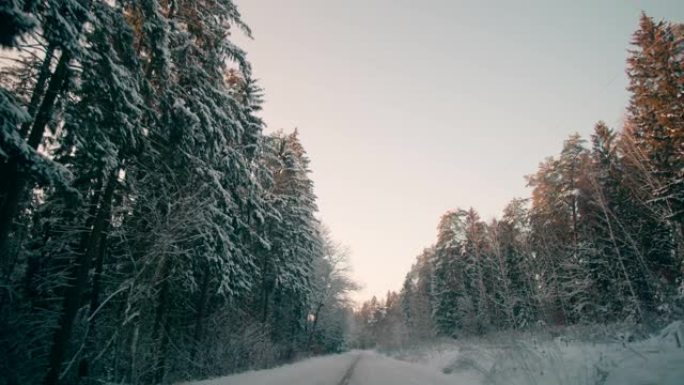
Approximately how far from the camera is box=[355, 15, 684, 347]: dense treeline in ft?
57.0

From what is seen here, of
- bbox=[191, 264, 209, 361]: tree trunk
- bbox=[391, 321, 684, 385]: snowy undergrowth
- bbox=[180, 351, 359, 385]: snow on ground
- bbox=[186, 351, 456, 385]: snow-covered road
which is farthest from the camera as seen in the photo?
bbox=[191, 264, 209, 361]: tree trunk

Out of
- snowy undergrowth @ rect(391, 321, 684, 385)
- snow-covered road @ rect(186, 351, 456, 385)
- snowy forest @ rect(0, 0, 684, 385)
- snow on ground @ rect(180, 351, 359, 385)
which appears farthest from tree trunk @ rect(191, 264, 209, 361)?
snowy undergrowth @ rect(391, 321, 684, 385)

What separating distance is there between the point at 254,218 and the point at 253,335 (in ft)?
20.1

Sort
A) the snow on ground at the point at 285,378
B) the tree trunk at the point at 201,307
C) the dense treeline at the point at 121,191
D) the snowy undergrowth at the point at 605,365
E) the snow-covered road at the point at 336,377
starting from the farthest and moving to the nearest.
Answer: the tree trunk at the point at 201,307 → the snow-covered road at the point at 336,377 → the snow on ground at the point at 285,378 → the dense treeline at the point at 121,191 → the snowy undergrowth at the point at 605,365

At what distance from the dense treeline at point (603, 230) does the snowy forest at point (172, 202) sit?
5.9 inches

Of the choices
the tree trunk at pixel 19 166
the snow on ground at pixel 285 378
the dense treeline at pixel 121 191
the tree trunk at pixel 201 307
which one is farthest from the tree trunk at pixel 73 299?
the tree trunk at pixel 201 307

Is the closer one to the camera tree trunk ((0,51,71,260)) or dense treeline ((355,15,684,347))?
tree trunk ((0,51,71,260))

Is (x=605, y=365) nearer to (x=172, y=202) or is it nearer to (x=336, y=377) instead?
(x=336, y=377)

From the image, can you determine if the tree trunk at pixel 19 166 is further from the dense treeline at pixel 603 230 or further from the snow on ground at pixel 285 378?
the dense treeline at pixel 603 230

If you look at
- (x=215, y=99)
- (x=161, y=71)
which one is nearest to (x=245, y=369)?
(x=215, y=99)

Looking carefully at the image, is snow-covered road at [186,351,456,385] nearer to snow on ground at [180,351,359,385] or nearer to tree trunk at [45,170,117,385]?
snow on ground at [180,351,359,385]

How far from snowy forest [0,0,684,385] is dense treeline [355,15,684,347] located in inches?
5.9

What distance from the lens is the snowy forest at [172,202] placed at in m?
6.91

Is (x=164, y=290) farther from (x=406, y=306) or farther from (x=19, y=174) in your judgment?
(x=406, y=306)
